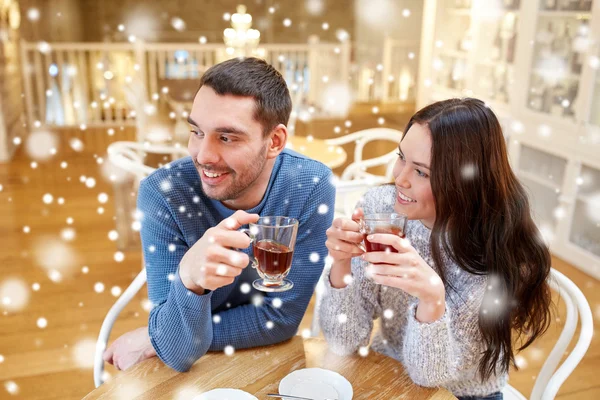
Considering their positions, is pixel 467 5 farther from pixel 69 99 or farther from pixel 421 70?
pixel 69 99

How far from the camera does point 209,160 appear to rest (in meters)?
1.15

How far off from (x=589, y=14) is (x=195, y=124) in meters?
2.87

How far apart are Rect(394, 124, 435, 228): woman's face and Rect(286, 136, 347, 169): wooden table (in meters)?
1.33

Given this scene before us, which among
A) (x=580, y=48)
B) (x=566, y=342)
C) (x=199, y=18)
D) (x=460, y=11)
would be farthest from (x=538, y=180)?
(x=199, y=18)

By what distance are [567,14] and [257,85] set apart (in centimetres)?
288

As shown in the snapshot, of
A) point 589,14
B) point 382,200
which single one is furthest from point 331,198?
point 589,14

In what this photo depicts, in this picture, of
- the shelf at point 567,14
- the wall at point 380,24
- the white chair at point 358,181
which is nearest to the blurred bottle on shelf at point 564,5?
the shelf at point 567,14

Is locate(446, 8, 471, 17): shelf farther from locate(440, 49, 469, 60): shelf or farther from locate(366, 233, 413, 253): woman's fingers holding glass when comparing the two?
locate(366, 233, 413, 253): woman's fingers holding glass

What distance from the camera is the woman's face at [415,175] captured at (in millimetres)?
1142

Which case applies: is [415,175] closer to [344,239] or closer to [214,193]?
A: [344,239]

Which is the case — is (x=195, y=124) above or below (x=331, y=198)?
above

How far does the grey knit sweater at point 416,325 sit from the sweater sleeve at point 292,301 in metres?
0.05

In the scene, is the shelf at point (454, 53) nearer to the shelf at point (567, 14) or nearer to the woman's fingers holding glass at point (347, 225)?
the shelf at point (567, 14)

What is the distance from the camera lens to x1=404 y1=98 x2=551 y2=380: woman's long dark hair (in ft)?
3.72
